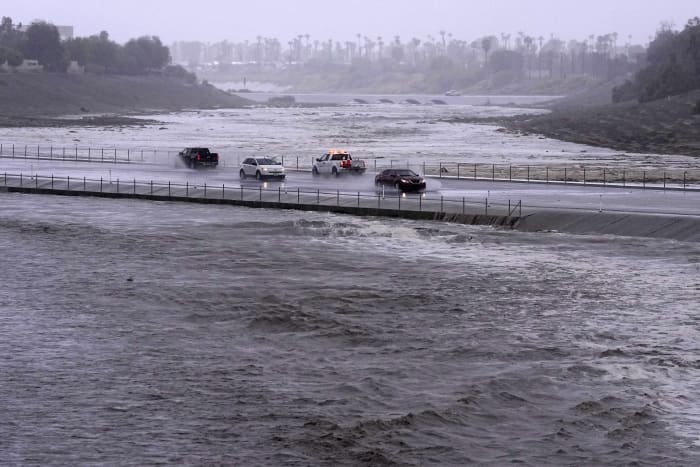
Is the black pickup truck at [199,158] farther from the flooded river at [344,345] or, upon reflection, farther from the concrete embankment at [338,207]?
the flooded river at [344,345]

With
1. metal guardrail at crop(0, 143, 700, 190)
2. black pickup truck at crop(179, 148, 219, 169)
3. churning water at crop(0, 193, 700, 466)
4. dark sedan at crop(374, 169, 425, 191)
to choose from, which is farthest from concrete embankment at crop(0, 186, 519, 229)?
black pickup truck at crop(179, 148, 219, 169)

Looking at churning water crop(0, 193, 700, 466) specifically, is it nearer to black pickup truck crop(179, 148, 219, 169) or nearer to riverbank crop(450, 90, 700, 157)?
black pickup truck crop(179, 148, 219, 169)

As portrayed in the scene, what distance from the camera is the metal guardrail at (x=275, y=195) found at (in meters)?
59.6

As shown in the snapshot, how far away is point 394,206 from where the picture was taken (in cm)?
6106

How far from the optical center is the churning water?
2586 centimetres

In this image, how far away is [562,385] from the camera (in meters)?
29.8

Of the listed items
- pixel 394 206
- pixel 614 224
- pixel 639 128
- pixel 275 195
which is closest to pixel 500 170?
pixel 275 195

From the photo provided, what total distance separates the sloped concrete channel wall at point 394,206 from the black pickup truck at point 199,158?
12.1m

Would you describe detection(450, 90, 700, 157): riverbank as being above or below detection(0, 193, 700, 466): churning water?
above

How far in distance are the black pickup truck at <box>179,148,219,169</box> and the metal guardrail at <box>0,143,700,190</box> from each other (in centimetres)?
623

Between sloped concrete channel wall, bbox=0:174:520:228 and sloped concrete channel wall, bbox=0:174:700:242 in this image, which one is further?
sloped concrete channel wall, bbox=0:174:520:228

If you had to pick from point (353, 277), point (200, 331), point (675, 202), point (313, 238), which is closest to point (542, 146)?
point (675, 202)

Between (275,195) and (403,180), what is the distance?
23.4 ft

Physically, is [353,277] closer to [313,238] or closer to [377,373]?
[313,238]
